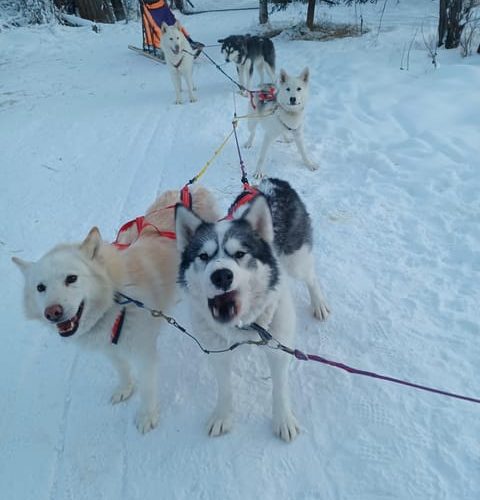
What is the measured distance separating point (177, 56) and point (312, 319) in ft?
19.7

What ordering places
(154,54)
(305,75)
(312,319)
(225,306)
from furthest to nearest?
(154,54), (305,75), (312,319), (225,306)

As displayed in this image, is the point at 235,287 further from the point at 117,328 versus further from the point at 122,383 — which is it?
the point at 122,383

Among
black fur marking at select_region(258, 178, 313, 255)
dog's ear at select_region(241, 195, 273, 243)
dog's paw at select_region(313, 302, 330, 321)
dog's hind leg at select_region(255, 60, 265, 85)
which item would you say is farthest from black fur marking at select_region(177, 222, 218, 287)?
dog's hind leg at select_region(255, 60, 265, 85)

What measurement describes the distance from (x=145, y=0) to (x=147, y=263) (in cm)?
978

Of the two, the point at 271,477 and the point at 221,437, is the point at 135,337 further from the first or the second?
the point at 271,477

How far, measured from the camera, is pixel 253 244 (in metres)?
1.89

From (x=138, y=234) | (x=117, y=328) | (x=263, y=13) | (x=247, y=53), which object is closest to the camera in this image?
(x=117, y=328)

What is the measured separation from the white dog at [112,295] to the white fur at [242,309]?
40cm

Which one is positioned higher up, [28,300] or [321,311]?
[28,300]

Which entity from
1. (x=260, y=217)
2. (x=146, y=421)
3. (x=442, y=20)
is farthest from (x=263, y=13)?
(x=146, y=421)

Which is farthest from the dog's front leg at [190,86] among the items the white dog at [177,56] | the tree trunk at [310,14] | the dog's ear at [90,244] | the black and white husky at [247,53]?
the dog's ear at [90,244]

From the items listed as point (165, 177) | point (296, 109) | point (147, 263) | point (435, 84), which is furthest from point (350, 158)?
point (147, 263)

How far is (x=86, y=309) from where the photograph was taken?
78.8 inches

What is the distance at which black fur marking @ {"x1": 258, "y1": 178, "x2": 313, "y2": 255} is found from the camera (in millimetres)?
2555
